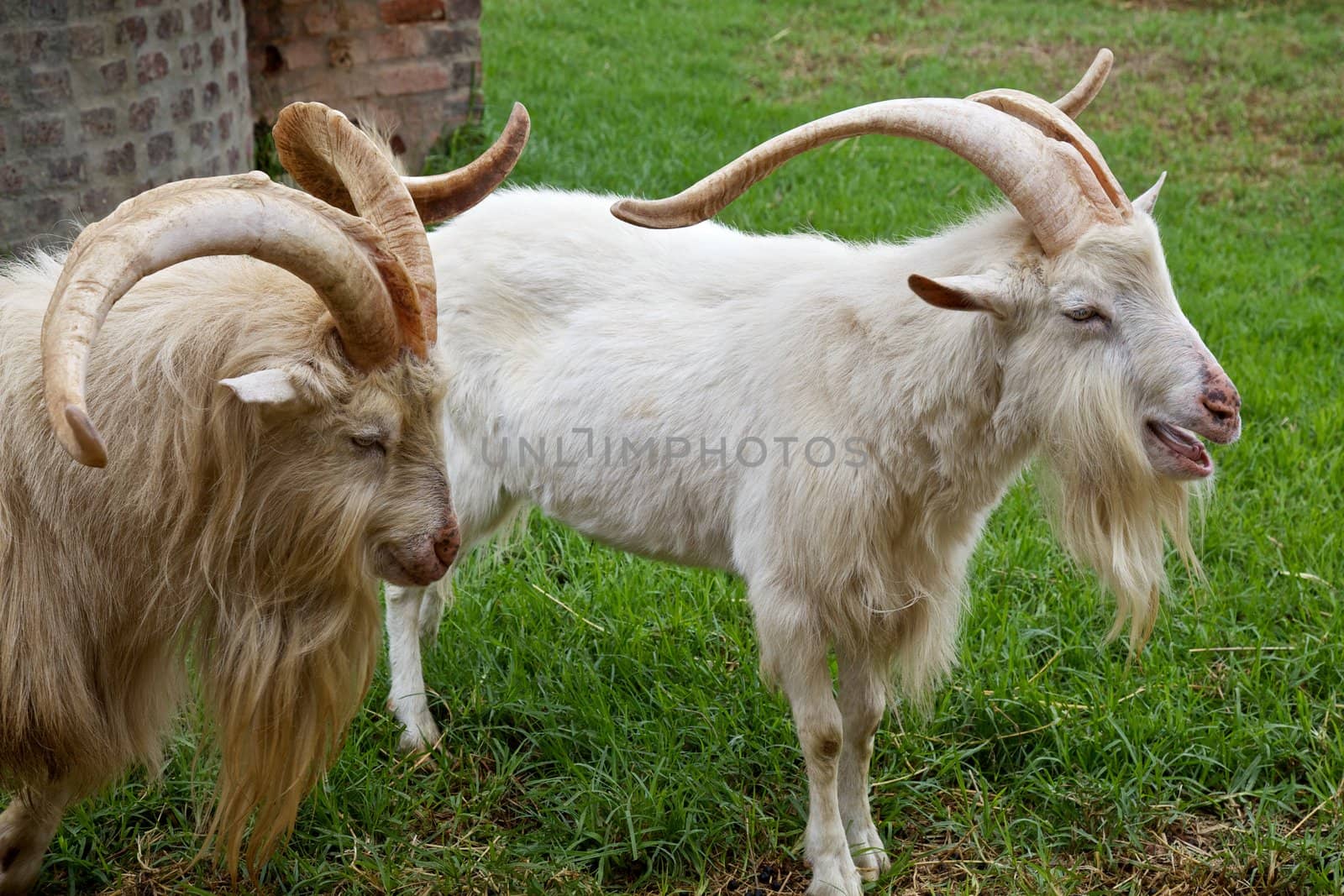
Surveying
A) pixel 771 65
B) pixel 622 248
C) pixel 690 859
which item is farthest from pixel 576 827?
pixel 771 65

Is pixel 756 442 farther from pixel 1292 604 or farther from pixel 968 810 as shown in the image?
pixel 1292 604

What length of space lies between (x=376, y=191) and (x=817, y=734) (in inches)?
62.6

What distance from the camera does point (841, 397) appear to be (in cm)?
297

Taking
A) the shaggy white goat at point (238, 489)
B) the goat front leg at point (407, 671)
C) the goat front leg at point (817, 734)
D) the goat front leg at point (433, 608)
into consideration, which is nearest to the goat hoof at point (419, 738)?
the goat front leg at point (407, 671)

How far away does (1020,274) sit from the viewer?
2689 millimetres

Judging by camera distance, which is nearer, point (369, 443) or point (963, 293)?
point (369, 443)

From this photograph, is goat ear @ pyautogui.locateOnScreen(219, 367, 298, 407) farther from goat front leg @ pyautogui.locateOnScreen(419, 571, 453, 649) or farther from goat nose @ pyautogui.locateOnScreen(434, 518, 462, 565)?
goat front leg @ pyautogui.locateOnScreen(419, 571, 453, 649)

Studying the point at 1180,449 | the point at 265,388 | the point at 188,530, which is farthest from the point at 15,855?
the point at 1180,449

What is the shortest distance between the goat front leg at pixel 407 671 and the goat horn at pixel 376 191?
4.74 feet

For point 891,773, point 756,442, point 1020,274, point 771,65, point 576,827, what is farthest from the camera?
point 771,65

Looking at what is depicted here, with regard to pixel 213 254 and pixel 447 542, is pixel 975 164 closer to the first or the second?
pixel 447 542

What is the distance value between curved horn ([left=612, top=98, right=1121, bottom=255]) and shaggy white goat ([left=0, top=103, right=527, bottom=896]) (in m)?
0.59

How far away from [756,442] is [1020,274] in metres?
0.77

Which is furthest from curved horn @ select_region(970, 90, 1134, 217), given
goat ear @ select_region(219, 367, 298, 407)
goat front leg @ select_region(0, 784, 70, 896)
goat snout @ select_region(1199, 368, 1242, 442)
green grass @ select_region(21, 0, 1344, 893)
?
goat front leg @ select_region(0, 784, 70, 896)
